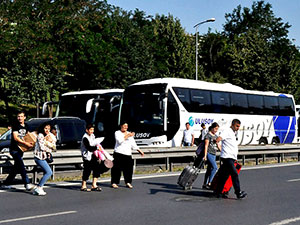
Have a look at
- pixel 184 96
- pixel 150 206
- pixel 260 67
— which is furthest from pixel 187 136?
pixel 260 67

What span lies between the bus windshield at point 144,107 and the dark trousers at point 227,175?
12226mm

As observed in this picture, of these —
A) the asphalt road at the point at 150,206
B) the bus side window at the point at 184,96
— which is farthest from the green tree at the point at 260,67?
the asphalt road at the point at 150,206

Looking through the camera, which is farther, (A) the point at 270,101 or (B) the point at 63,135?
(A) the point at 270,101

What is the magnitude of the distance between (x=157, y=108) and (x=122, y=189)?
434 inches

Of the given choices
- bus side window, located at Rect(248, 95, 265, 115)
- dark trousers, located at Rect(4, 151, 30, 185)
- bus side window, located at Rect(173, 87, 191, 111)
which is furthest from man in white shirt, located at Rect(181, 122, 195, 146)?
dark trousers, located at Rect(4, 151, 30, 185)

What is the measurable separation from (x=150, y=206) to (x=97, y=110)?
18.8m

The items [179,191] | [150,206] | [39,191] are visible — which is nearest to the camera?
[150,206]

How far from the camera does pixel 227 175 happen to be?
11859 millimetres

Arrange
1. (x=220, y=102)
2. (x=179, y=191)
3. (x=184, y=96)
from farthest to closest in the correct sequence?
(x=220, y=102), (x=184, y=96), (x=179, y=191)

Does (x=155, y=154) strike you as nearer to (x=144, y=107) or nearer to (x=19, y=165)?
(x=144, y=107)

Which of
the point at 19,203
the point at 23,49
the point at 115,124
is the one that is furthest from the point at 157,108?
the point at 23,49

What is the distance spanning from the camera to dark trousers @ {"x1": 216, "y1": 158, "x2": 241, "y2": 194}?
11656 millimetres

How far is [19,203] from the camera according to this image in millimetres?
10969

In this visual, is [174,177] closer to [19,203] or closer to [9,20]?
[19,203]
